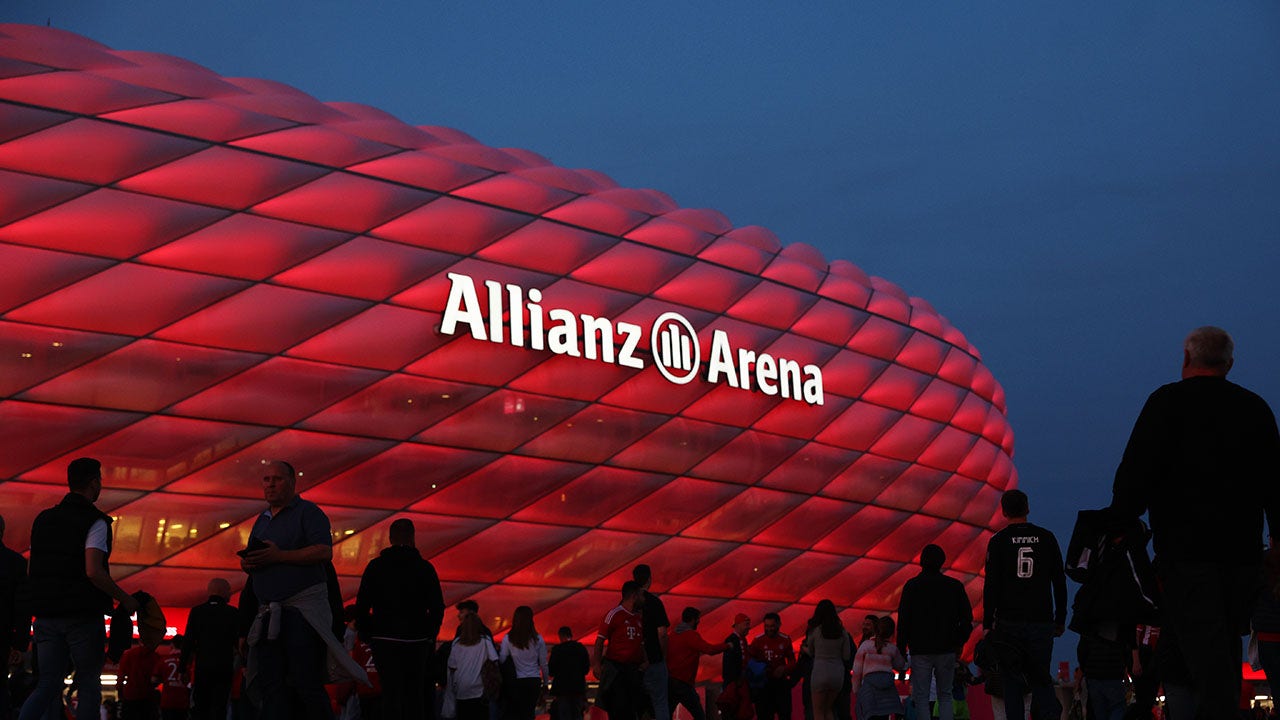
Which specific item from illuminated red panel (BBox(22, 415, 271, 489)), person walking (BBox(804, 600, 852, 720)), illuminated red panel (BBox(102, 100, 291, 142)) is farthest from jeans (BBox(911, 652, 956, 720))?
illuminated red panel (BBox(102, 100, 291, 142))

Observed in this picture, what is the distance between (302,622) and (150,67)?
11638 millimetres

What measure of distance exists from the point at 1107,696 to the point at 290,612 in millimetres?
5487

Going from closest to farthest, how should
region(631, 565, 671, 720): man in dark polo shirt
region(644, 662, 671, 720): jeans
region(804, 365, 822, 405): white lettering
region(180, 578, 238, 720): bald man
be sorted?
region(180, 578, 238, 720): bald man
region(631, 565, 671, 720): man in dark polo shirt
region(644, 662, 671, 720): jeans
region(804, 365, 822, 405): white lettering

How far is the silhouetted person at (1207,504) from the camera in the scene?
443cm

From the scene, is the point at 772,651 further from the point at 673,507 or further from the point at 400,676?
the point at 400,676

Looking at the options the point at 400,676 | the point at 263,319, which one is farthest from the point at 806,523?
the point at 400,676

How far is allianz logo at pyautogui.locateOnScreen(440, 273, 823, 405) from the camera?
16969 millimetres

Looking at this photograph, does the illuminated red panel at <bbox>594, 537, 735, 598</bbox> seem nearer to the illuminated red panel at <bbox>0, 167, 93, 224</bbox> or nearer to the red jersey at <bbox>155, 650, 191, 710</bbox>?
the red jersey at <bbox>155, 650, 191, 710</bbox>

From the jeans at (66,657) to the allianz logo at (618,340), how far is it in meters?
9.78

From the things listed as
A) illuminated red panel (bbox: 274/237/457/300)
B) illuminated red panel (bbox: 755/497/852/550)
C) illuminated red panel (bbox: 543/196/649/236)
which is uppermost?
illuminated red panel (bbox: 543/196/649/236)

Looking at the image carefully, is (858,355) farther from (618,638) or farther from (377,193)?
(618,638)

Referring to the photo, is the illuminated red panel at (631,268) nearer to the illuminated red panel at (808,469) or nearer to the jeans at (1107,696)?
the illuminated red panel at (808,469)

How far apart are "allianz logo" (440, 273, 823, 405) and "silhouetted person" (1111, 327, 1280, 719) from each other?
41.6 feet

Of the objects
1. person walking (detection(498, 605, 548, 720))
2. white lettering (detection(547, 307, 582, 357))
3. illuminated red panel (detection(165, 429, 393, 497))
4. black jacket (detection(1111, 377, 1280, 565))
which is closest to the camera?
black jacket (detection(1111, 377, 1280, 565))
